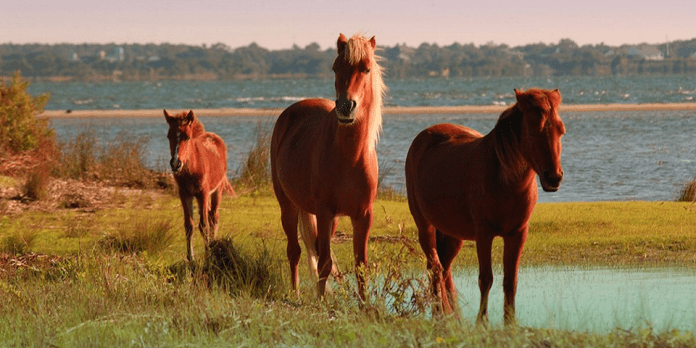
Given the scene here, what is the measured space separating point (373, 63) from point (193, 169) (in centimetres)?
453

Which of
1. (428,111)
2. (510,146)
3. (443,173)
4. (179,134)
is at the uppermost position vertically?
(510,146)

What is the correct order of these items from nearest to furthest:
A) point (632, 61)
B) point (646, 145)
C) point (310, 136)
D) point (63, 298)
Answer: point (63, 298) < point (310, 136) < point (646, 145) < point (632, 61)

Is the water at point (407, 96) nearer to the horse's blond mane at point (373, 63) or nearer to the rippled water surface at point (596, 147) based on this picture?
the rippled water surface at point (596, 147)

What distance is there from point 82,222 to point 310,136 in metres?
5.17

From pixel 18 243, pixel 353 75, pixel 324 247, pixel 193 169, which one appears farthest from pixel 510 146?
pixel 18 243

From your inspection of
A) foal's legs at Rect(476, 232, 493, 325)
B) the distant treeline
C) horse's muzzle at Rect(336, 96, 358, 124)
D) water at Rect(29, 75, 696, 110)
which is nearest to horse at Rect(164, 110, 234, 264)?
horse's muzzle at Rect(336, 96, 358, 124)

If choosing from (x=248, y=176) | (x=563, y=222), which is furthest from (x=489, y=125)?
(x=563, y=222)

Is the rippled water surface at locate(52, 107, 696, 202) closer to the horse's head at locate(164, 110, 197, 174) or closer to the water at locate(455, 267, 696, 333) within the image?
the horse's head at locate(164, 110, 197, 174)

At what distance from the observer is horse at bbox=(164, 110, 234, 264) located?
10.2 meters

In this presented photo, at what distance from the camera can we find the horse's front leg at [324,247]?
273 inches

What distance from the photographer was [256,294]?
7.72m

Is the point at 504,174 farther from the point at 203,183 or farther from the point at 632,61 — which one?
the point at 632,61

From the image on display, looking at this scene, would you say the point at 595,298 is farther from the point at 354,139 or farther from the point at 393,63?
the point at 393,63

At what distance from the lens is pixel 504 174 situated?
5828 millimetres
